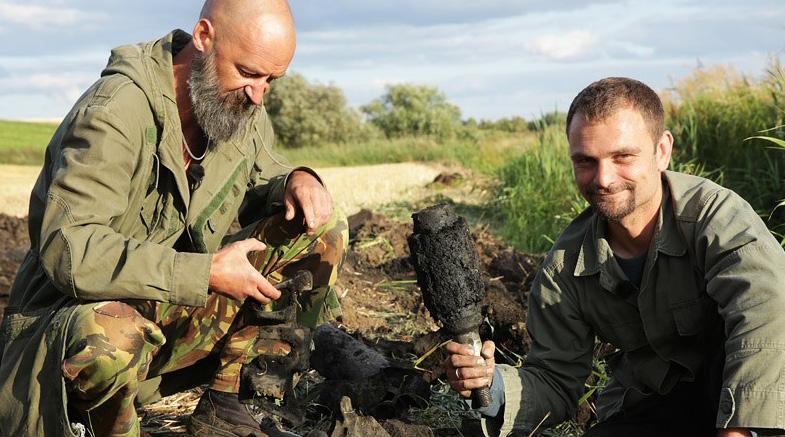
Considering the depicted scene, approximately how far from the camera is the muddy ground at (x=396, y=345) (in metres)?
4.18

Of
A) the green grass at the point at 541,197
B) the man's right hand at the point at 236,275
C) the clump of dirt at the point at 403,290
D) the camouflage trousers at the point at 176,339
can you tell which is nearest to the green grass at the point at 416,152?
the green grass at the point at 541,197

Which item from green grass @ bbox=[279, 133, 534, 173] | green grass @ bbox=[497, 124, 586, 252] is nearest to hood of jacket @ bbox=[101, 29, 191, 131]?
green grass @ bbox=[497, 124, 586, 252]

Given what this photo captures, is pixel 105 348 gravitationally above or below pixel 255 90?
below

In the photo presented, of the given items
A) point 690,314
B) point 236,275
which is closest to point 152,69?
point 236,275

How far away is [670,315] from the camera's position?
3.46 m

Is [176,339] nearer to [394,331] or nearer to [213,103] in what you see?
[213,103]

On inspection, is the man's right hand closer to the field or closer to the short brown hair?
the field

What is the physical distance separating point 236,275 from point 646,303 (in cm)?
156

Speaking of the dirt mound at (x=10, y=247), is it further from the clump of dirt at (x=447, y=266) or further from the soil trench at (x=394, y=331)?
the clump of dirt at (x=447, y=266)

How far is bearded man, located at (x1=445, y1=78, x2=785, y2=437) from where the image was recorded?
2.97 meters

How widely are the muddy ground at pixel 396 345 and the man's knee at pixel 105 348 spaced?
0.79 meters

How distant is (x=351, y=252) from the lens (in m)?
7.50

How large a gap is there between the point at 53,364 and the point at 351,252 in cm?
428

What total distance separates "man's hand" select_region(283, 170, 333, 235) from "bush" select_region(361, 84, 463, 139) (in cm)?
3116
